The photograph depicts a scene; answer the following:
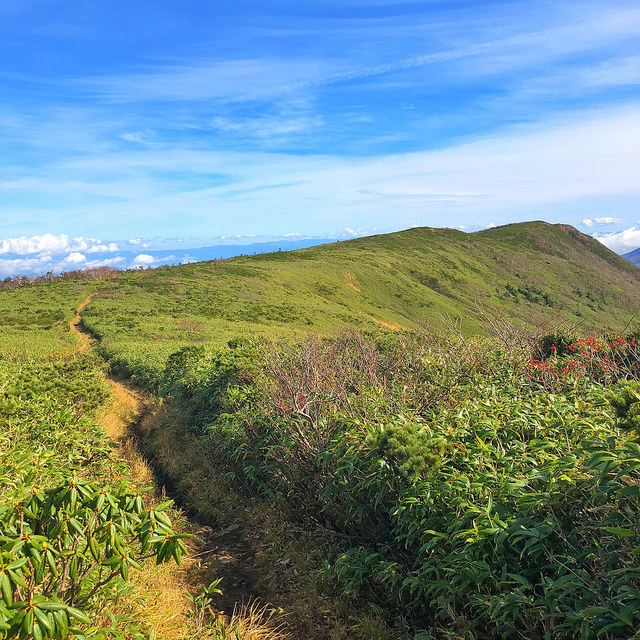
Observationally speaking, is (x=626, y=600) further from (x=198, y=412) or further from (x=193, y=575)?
(x=198, y=412)

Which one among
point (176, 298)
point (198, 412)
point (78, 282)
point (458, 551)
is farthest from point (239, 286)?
point (458, 551)

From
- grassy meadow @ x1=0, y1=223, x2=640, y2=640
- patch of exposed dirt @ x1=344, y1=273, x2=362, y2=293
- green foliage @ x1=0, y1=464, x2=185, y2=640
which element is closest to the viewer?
green foliage @ x1=0, y1=464, x2=185, y2=640

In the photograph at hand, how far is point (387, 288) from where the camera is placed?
72.5 meters

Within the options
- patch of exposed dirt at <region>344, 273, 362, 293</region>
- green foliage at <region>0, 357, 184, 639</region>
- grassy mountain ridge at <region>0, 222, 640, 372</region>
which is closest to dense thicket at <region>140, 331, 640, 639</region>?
green foliage at <region>0, 357, 184, 639</region>

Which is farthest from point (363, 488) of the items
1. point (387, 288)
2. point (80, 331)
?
point (387, 288)

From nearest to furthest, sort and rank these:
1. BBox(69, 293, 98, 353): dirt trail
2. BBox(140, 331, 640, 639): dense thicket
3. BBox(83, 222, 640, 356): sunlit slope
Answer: BBox(140, 331, 640, 639): dense thicket → BBox(69, 293, 98, 353): dirt trail → BBox(83, 222, 640, 356): sunlit slope

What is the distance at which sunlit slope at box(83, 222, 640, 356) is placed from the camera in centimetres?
4012

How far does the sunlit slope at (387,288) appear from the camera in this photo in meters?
40.1

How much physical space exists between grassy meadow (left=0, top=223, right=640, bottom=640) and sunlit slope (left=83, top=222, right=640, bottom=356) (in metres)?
5.88

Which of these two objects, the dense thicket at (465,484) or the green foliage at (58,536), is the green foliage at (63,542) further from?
the dense thicket at (465,484)

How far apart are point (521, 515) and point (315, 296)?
188ft

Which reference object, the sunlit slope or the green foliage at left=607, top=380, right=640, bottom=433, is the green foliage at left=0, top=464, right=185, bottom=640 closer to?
the green foliage at left=607, top=380, right=640, bottom=433

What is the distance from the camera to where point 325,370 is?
853cm

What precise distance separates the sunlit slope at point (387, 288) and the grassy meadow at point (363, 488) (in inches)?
232
